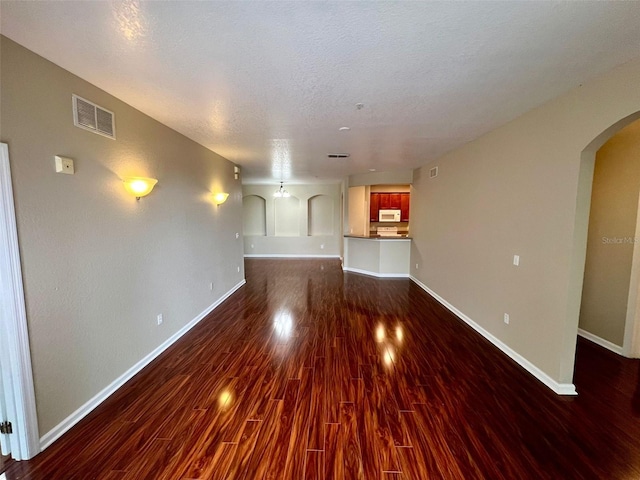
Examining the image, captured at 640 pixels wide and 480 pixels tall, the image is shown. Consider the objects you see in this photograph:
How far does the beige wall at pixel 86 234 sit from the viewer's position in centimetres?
169

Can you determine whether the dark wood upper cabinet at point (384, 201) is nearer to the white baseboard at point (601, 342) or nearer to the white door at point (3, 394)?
the white baseboard at point (601, 342)

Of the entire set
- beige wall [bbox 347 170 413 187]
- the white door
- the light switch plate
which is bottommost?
the white door

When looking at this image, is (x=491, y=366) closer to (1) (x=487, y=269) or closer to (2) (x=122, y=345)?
(1) (x=487, y=269)

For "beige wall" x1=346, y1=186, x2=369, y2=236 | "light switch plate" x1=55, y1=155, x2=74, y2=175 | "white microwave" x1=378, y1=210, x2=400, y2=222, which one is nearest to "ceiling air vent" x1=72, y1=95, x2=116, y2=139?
"light switch plate" x1=55, y1=155, x2=74, y2=175

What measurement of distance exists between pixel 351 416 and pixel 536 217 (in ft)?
8.11

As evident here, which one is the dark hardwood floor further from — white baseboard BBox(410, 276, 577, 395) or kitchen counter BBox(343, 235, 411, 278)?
kitchen counter BBox(343, 235, 411, 278)

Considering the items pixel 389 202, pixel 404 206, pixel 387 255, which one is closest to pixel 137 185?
pixel 387 255

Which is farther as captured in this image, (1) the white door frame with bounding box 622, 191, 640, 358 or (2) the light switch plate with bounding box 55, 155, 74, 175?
(1) the white door frame with bounding box 622, 191, 640, 358

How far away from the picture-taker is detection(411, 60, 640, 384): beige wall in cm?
212

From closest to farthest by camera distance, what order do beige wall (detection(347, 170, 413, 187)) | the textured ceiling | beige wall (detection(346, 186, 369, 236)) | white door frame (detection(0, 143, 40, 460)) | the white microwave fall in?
1. the textured ceiling
2. white door frame (detection(0, 143, 40, 460))
3. beige wall (detection(347, 170, 413, 187))
4. beige wall (detection(346, 186, 369, 236))
5. the white microwave

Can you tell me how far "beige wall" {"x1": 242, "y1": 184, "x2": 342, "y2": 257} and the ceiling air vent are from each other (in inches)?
276

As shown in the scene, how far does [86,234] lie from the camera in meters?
2.10

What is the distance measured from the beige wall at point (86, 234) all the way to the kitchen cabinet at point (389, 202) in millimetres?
6011

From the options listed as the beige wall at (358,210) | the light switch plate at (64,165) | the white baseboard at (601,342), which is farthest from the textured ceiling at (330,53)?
the beige wall at (358,210)
